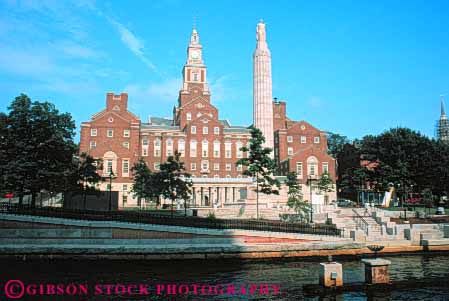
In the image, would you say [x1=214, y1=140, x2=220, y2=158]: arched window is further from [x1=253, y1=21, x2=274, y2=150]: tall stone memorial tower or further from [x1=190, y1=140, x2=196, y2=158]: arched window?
A: [x1=253, y1=21, x2=274, y2=150]: tall stone memorial tower

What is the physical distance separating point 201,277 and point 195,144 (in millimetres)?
59416

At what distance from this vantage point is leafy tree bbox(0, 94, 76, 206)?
31172 mm

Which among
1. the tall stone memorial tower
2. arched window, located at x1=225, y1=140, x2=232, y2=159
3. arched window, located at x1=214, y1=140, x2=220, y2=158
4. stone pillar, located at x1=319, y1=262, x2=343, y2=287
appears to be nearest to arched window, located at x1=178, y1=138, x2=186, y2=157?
arched window, located at x1=214, y1=140, x2=220, y2=158

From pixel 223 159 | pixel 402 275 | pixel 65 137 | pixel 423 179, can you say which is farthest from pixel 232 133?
pixel 402 275

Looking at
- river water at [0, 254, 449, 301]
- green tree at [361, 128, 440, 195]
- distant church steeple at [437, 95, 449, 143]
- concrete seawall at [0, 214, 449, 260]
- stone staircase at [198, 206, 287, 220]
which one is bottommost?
river water at [0, 254, 449, 301]

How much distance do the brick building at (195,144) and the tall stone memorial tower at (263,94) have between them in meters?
Answer: 16.9

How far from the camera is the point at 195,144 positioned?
255ft

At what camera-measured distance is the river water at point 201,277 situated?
14.9 meters

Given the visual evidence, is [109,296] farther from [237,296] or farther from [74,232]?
[74,232]

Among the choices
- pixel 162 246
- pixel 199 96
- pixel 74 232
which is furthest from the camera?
pixel 199 96

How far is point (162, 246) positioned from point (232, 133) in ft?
189

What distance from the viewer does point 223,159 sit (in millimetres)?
78625

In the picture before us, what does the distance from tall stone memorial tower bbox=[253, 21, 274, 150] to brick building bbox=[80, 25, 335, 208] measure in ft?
55.3

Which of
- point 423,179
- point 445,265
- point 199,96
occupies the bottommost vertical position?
point 445,265
